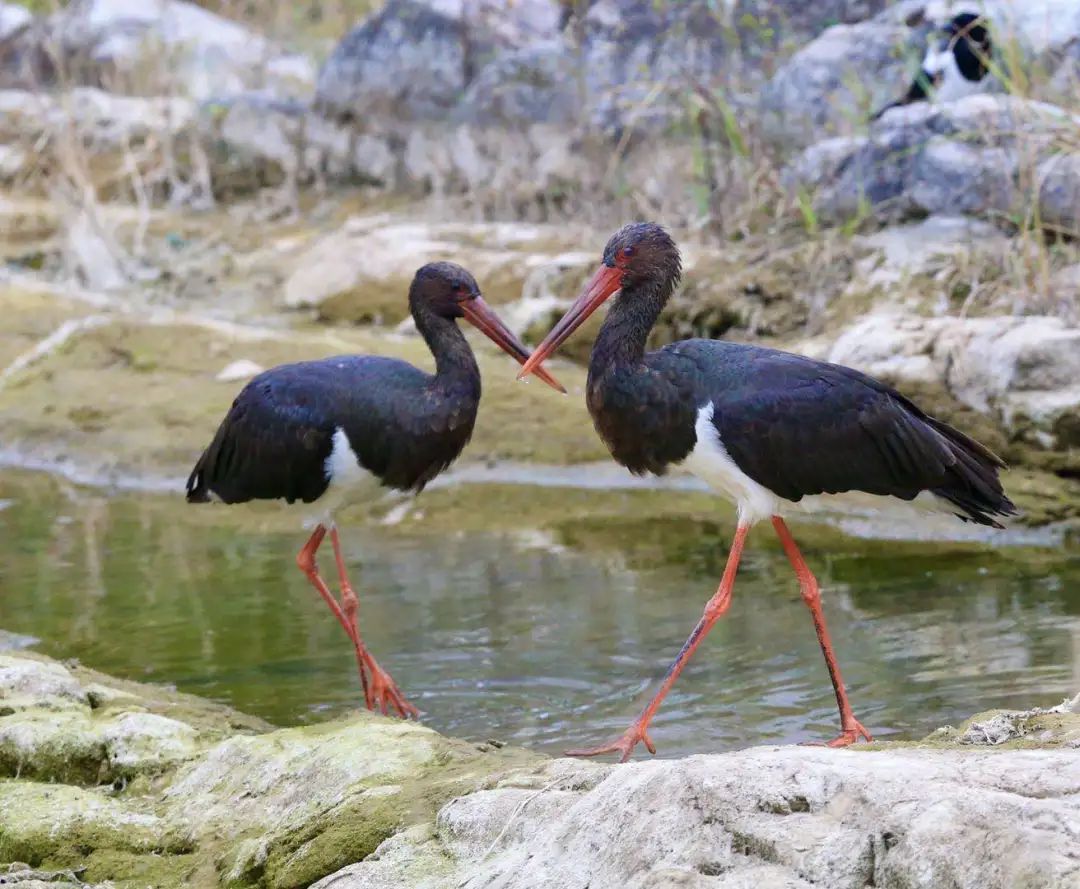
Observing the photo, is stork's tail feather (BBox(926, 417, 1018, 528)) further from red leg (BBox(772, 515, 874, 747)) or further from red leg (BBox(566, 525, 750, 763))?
red leg (BBox(566, 525, 750, 763))

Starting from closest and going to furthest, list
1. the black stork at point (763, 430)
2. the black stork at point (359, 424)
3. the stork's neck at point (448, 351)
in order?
1. the black stork at point (763, 430)
2. the black stork at point (359, 424)
3. the stork's neck at point (448, 351)

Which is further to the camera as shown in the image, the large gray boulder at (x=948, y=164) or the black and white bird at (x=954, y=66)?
the black and white bird at (x=954, y=66)

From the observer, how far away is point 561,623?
6.21 m

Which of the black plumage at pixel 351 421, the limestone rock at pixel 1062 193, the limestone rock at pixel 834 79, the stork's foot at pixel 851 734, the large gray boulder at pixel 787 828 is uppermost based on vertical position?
the limestone rock at pixel 834 79

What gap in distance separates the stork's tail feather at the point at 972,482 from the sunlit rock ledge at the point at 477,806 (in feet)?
3.55

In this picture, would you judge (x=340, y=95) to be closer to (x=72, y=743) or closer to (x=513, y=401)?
(x=513, y=401)

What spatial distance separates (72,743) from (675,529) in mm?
3762

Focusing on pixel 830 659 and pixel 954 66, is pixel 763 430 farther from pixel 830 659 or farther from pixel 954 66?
pixel 954 66

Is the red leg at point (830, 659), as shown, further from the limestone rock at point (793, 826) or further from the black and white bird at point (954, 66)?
the black and white bird at point (954, 66)

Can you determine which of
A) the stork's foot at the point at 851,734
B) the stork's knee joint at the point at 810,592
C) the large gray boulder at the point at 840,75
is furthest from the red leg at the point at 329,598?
the large gray boulder at the point at 840,75

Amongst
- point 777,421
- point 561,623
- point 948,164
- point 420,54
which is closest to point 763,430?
point 777,421

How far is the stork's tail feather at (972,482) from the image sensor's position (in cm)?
490

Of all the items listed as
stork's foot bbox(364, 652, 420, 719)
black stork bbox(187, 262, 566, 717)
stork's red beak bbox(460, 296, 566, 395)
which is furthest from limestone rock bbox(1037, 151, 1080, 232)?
stork's foot bbox(364, 652, 420, 719)

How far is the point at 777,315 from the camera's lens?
29.8 feet
